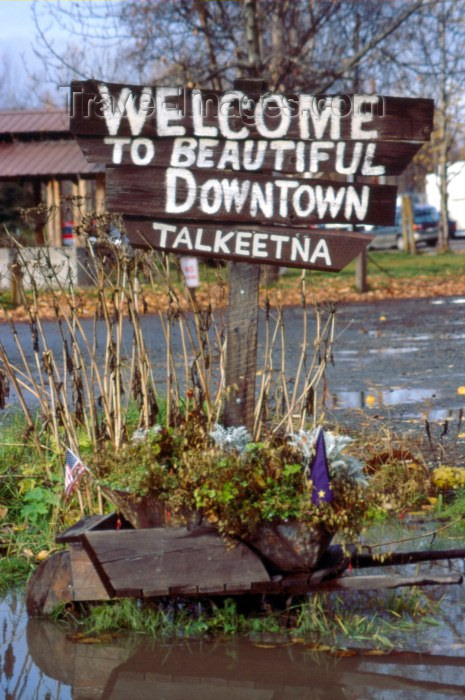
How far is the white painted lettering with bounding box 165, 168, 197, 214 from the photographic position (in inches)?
201

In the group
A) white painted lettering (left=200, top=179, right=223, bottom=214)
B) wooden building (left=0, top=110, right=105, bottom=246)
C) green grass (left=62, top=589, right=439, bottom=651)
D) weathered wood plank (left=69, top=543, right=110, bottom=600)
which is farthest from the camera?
wooden building (left=0, top=110, right=105, bottom=246)

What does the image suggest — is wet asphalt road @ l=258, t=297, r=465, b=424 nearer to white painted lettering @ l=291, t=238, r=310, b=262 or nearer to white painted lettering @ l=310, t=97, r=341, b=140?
white painted lettering @ l=291, t=238, r=310, b=262

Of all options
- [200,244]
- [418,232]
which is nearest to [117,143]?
[200,244]

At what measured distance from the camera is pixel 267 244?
199 inches

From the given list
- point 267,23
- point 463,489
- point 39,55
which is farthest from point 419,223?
point 463,489

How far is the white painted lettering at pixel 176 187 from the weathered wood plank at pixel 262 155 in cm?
4

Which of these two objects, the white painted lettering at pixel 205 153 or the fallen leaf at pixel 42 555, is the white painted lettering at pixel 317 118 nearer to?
the white painted lettering at pixel 205 153

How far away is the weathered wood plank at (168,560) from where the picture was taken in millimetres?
4301

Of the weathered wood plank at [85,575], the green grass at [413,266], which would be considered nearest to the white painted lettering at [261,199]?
the weathered wood plank at [85,575]

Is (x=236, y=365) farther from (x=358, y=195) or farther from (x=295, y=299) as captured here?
(x=295, y=299)

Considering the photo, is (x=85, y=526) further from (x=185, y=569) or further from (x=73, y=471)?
(x=185, y=569)

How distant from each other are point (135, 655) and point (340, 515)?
98 cm

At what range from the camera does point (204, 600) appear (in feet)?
15.3

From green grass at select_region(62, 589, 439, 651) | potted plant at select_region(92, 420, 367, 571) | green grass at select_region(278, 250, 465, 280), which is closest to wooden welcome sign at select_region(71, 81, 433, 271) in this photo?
potted plant at select_region(92, 420, 367, 571)
